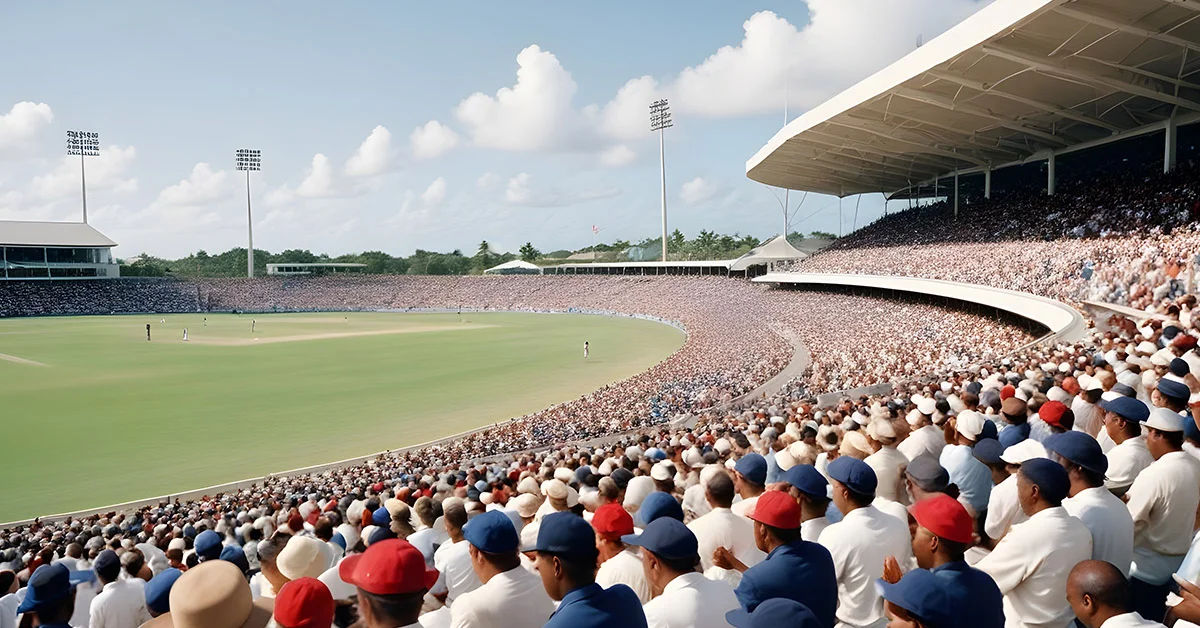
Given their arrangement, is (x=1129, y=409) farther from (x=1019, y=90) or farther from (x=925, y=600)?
(x=1019, y=90)

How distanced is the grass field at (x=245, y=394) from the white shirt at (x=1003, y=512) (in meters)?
17.9

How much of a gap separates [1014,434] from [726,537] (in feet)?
11.2

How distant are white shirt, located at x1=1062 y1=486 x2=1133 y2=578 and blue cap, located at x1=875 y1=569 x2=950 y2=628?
1509mm

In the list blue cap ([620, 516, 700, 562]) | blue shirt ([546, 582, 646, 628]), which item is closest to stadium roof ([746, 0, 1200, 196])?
Result: blue cap ([620, 516, 700, 562])

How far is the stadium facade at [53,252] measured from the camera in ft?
279

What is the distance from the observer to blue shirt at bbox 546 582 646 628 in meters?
2.87

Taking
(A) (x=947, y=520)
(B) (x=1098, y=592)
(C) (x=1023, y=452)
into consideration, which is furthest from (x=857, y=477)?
(C) (x=1023, y=452)

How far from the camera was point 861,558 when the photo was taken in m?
3.93

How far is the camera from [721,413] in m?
17.7

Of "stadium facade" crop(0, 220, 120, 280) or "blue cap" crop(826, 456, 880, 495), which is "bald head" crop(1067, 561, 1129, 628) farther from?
"stadium facade" crop(0, 220, 120, 280)

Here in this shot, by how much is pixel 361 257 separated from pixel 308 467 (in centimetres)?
13351

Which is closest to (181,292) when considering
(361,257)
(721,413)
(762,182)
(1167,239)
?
(361,257)

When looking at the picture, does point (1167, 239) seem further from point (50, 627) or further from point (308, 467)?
point (50, 627)

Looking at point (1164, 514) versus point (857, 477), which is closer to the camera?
point (857, 477)
